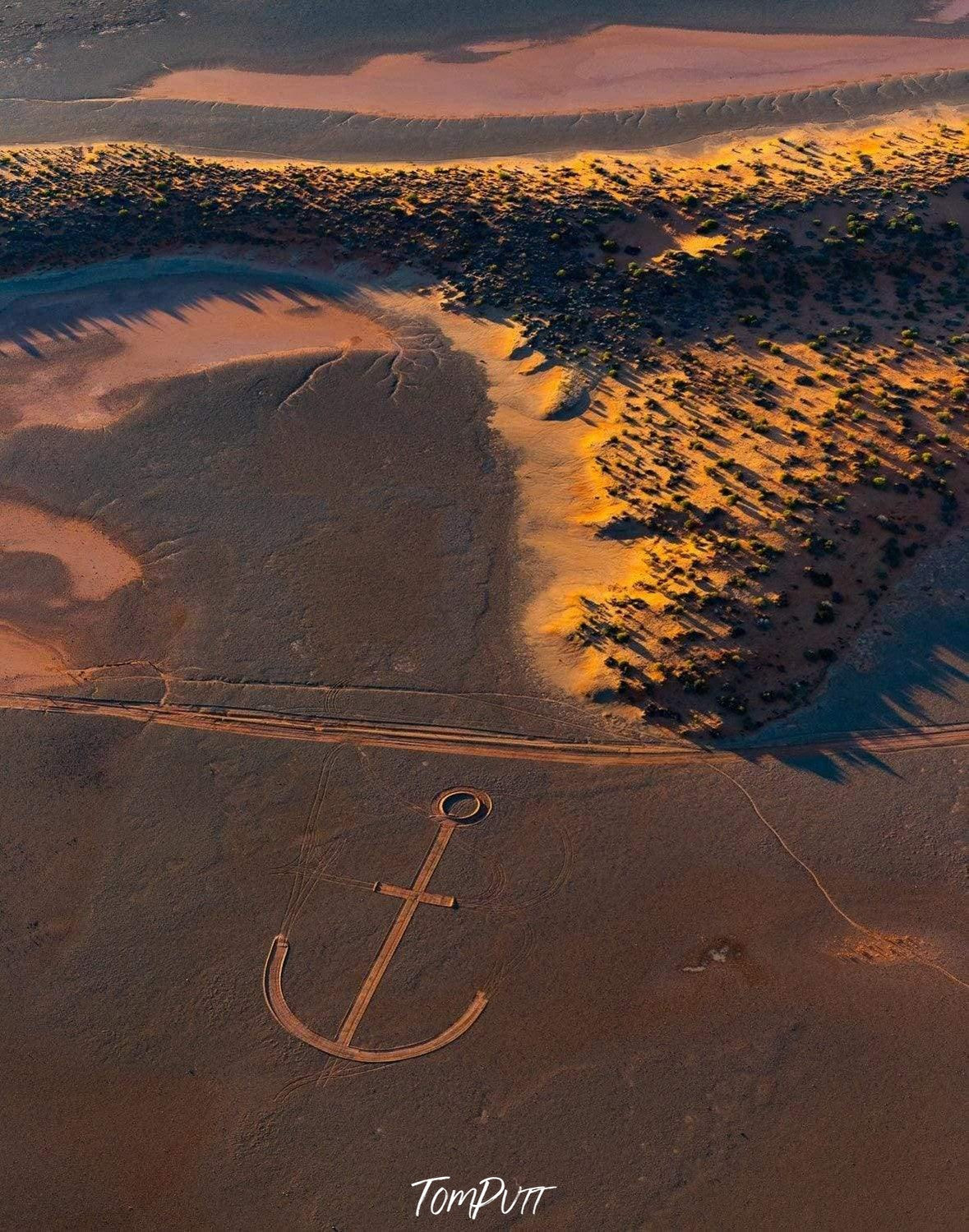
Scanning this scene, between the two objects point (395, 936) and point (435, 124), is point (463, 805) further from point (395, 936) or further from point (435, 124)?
point (435, 124)

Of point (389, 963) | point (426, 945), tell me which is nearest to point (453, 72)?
point (426, 945)

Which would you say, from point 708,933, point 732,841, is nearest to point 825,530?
point 732,841

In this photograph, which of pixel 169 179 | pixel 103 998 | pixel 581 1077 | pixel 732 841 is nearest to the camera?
pixel 581 1077

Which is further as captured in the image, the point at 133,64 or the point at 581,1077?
the point at 133,64

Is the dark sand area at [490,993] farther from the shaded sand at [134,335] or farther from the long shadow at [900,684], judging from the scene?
the shaded sand at [134,335]

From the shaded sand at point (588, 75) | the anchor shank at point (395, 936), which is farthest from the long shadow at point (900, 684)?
the shaded sand at point (588, 75)

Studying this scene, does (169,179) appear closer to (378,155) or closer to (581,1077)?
(378,155)

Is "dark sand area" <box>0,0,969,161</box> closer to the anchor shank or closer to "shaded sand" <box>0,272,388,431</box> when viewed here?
"shaded sand" <box>0,272,388,431</box>
